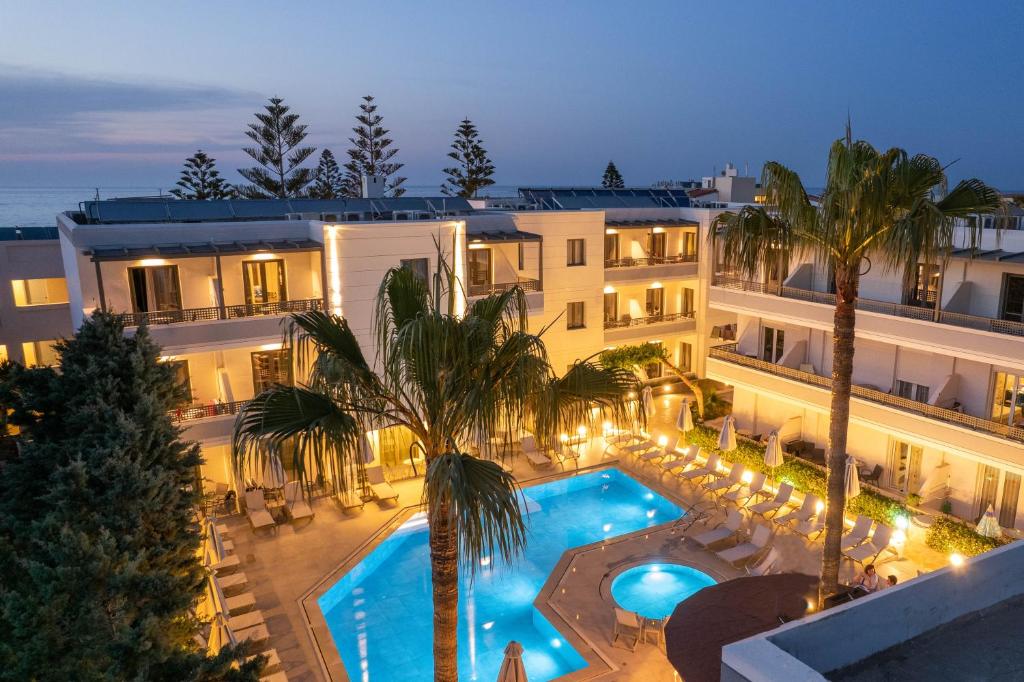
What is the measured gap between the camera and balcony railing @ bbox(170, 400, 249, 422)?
1797cm

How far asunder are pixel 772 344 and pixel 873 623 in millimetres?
19799

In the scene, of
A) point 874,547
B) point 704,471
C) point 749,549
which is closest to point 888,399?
point 874,547

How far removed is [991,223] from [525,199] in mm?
18436

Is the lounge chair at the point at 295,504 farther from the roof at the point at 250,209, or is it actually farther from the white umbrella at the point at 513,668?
the white umbrella at the point at 513,668

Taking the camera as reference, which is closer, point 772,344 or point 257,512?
point 257,512

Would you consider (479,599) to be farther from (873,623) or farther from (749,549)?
(873,623)

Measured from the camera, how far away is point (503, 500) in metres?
5.99

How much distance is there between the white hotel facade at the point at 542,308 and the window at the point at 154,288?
34 mm

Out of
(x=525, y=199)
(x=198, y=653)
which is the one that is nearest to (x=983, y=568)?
(x=198, y=653)

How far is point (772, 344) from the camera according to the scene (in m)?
23.9

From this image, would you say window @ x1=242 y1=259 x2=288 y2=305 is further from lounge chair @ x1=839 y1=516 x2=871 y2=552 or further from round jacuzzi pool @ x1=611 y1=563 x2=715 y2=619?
lounge chair @ x1=839 y1=516 x2=871 y2=552

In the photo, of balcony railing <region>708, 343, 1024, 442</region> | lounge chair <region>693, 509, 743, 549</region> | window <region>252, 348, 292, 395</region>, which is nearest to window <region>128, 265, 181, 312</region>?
window <region>252, 348, 292, 395</region>

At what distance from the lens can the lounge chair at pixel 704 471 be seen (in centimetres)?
2030

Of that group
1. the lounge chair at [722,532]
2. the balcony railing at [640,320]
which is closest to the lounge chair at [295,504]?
the lounge chair at [722,532]
